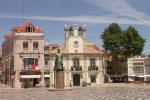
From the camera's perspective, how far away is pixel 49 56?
76.8 m

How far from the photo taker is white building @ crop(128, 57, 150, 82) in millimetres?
88225

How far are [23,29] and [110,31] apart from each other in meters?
24.1

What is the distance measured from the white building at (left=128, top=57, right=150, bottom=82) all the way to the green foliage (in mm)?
4054

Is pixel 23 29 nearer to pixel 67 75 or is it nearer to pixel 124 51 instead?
pixel 67 75

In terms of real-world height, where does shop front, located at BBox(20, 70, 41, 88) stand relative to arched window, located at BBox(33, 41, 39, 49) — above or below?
below

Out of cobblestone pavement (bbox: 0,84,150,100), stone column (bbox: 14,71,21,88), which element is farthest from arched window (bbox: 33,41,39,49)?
cobblestone pavement (bbox: 0,84,150,100)

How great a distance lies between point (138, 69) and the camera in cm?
8900

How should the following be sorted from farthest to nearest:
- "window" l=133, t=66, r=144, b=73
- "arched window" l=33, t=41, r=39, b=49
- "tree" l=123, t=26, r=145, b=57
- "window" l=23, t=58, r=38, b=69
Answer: "window" l=133, t=66, r=144, b=73 < "tree" l=123, t=26, r=145, b=57 < "arched window" l=33, t=41, r=39, b=49 < "window" l=23, t=58, r=38, b=69

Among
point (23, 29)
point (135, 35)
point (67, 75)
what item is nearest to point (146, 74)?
point (135, 35)

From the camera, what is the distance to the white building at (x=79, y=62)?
77.1m

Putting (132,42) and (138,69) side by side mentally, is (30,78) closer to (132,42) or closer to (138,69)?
(132,42)

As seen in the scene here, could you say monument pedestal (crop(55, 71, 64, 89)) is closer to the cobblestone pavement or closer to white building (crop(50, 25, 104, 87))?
the cobblestone pavement

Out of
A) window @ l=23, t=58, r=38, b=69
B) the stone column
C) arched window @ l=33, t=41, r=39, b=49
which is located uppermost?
arched window @ l=33, t=41, r=39, b=49

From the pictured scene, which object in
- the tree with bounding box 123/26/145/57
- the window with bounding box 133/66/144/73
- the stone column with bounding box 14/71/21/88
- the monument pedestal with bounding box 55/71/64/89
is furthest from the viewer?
the window with bounding box 133/66/144/73
